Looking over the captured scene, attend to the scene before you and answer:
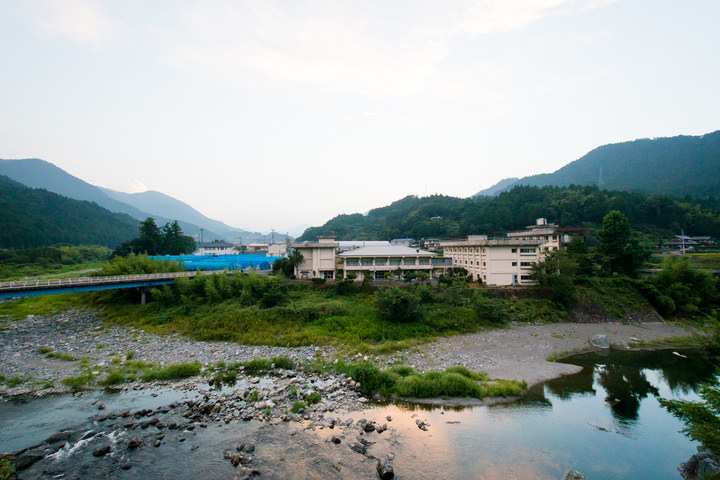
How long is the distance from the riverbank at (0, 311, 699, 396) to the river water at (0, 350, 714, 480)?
88.9 inches

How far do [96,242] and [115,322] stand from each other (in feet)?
218

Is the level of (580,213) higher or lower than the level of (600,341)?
higher

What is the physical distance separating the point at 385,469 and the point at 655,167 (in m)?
126

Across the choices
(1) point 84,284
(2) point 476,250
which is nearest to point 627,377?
(2) point 476,250

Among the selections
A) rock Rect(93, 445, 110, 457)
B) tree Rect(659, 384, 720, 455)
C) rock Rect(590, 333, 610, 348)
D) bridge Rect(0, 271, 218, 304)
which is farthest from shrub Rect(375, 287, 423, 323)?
bridge Rect(0, 271, 218, 304)

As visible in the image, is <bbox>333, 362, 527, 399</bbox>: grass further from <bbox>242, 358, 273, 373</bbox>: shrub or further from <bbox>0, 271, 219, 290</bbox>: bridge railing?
<bbox>0, 271, 219, 290</bbox>: bridge railing

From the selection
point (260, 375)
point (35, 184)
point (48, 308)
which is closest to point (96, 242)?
point (48, 308)

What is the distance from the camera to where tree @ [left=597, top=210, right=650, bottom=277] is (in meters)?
26.8

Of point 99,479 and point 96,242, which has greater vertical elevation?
point 96,242

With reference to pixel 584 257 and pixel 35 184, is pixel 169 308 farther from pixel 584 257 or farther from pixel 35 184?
pixel 35 184

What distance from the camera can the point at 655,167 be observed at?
9438cm

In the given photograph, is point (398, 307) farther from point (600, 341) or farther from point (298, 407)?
point (600, 341)

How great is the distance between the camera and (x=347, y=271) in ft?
89.7

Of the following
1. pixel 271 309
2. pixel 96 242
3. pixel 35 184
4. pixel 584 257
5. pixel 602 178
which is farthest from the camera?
pixel 35 184
